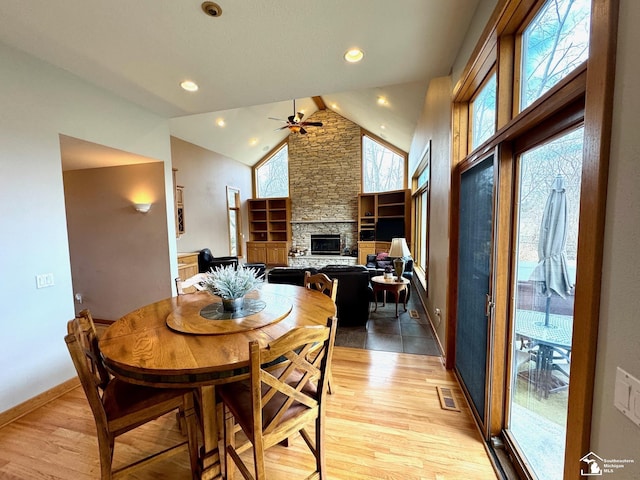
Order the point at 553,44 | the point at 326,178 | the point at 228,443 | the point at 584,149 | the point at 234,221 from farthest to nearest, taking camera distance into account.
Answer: the point at 326,178 → the point at 234,221 → the point at 228,443 → the point at 553,44 → the point at 584,149

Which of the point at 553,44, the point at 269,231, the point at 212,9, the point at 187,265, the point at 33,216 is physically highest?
the point at 212,9

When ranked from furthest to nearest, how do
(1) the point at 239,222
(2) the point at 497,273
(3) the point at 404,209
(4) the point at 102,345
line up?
(1) the point at 239,222, (3) the point at 404,209, (2) the point at 497,273, (4) the point at 102,345

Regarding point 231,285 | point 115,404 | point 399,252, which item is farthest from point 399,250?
point 115,404

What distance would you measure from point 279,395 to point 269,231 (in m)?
8.21

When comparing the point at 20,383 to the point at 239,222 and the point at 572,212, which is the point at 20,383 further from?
the point at 239,222

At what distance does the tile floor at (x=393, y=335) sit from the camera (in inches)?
119

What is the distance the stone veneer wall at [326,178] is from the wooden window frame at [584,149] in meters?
6.95

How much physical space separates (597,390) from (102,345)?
2043 millimetres

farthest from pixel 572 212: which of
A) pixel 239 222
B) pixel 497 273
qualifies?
pixel 239 222

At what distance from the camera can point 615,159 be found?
2.29ft

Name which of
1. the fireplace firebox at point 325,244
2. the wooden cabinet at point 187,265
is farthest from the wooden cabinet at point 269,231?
the wooden cabinet at point 187,265

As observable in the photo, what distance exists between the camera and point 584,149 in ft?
2.63

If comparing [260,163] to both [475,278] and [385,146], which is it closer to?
[385,146]

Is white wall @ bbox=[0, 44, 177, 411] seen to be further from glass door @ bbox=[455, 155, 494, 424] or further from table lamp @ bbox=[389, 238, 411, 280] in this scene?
table lamp @ bbox=[389, 238, 411, 280]
